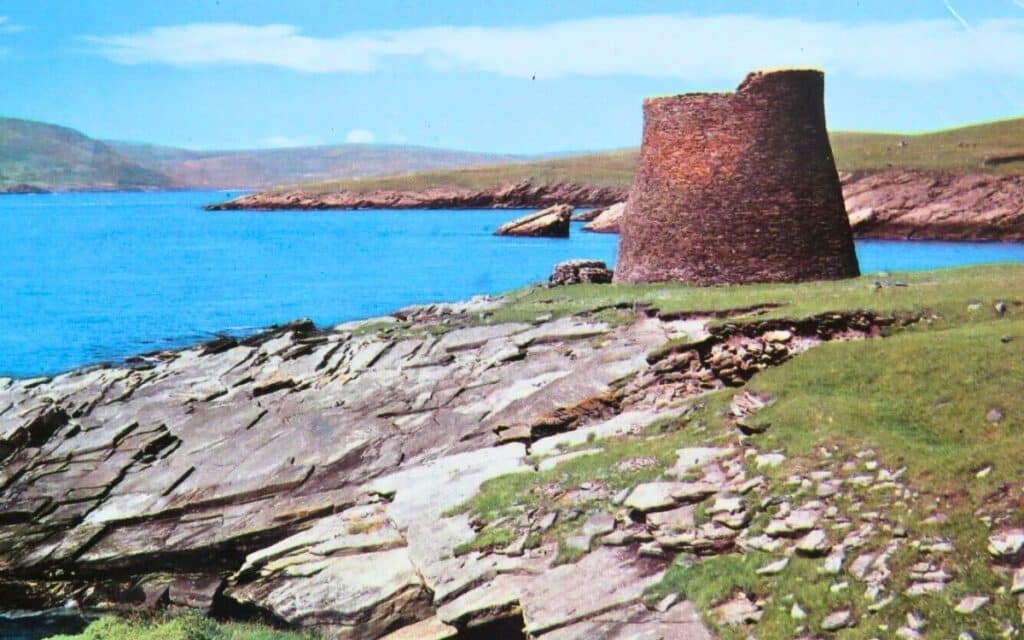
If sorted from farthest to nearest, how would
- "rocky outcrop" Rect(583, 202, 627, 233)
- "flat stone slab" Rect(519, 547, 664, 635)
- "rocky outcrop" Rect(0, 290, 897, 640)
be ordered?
"rocky outcrop" Rect(583, 202, 627, 233) < "rocky outcrop" Rect(0, 290, 897, 640) < "flat stone slab" Rect(519, 547, 664, 635)

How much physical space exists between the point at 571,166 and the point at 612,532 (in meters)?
177

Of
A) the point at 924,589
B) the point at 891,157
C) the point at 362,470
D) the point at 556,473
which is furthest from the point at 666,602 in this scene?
the point at 891,157

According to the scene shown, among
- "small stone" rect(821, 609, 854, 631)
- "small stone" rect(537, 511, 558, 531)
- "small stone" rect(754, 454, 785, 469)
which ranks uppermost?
"small stone" rect(754, 454, 785, 469)

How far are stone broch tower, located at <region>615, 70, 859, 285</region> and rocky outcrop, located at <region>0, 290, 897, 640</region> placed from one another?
6197mm

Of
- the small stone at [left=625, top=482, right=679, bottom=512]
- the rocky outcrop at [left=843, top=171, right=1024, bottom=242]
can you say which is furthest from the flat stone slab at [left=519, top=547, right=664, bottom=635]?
the rocky outcrop at [left=843, top=171, right=1024, bottom=242]

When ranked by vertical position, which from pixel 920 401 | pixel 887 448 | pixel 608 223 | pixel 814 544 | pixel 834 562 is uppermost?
pixel 920 401

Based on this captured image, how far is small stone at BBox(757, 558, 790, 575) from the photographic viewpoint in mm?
14594

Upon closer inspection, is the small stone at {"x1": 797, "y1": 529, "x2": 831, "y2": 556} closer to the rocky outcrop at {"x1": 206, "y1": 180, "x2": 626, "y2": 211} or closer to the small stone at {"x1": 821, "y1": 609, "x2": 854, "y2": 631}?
the small stone at {"x1": 821, "y1": 609, "x2": 854, "y2": 631}

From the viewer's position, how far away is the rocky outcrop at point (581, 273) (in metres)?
36.6

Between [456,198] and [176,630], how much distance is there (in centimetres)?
16070

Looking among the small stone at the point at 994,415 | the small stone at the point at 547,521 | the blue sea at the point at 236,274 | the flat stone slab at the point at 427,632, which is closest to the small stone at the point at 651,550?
the small stone at the point at 547,521

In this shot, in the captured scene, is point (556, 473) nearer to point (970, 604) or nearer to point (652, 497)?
→ point (652, 497)

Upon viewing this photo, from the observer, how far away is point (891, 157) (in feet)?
410

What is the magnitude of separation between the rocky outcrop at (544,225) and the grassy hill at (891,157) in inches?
1320
